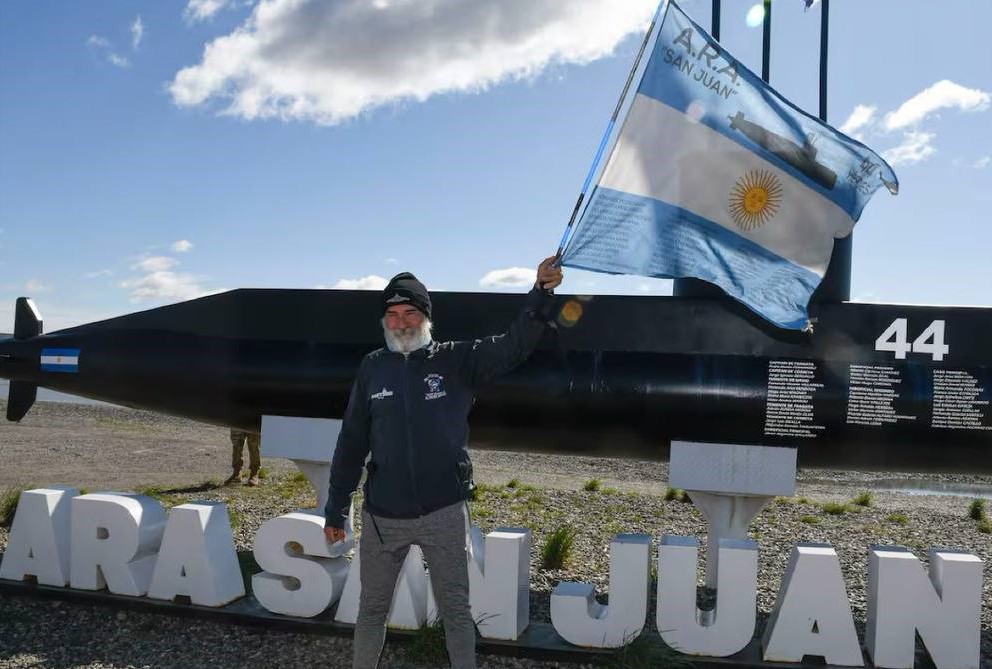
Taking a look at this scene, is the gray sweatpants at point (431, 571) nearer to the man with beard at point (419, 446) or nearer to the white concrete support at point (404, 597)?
the man with beard at point (419, 446)

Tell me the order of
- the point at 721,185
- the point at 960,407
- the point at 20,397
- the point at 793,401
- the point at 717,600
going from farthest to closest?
the point at 20,397 < the point at 793,401 < the point at 960,407 < the point at 721,185 < the point at 717,600

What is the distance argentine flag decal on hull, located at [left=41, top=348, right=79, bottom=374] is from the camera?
736 cm

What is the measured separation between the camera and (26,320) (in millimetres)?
7734

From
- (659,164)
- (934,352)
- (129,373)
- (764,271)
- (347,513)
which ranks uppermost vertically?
(659,164)

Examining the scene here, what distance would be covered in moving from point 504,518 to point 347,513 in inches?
244

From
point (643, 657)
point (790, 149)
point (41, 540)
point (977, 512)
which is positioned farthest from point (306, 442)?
point (977, 512)

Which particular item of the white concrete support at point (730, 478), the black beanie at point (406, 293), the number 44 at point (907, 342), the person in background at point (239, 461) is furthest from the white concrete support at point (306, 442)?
the person in background at point (239, 461)

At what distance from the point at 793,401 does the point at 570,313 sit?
2019 millimetres

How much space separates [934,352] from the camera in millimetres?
6152

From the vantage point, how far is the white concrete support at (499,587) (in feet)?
17.1

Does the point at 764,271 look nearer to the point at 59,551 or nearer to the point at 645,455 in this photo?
the point at 645,455

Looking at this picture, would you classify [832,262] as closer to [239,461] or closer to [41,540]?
[41,540]

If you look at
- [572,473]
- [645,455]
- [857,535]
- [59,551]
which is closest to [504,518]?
[645,455]

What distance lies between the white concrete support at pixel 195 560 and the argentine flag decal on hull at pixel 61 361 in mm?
2517
